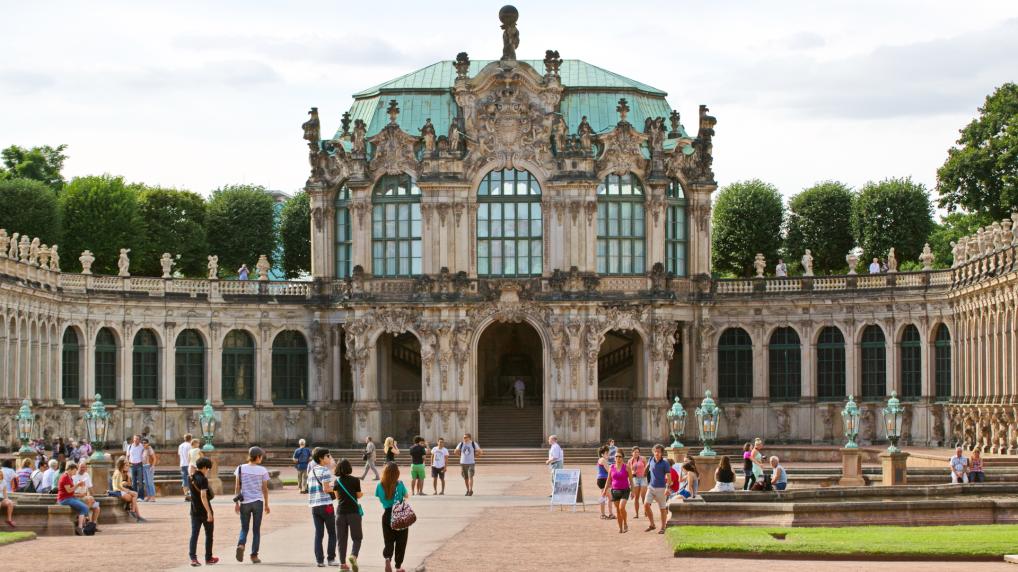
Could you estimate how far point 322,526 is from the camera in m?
36.2

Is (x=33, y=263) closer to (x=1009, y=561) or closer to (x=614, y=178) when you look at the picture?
(x=614, y=178)

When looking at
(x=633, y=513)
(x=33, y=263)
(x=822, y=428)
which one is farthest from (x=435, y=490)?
(x=822, y=428)

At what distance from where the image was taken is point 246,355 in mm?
88375

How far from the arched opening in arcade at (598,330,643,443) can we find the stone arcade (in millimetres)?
100

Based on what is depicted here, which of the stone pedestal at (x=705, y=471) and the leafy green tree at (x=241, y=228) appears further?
the leafy green tree at (x=241, y=228)

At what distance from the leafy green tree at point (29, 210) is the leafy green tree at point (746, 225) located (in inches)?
1390

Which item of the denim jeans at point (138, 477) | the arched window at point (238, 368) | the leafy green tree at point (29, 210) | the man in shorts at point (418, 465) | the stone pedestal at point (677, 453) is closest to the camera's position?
the denim jeans at point (138, 477)

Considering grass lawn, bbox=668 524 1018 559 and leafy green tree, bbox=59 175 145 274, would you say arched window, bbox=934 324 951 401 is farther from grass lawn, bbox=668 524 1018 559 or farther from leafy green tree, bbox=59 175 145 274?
leafy green tree, bbox=59 175 145 274

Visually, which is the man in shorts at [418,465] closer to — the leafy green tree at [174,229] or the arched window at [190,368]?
the arched window at [190,368]

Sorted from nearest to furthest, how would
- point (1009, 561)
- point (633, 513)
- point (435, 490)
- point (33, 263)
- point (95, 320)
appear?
1. point (1009, 561)
2. point (633, 513)
3. point (435, 490)
4. point (33, 263)
5. point (95, 320)

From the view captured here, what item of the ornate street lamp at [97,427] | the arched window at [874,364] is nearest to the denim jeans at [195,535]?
the ornate street lamp at [97,427]

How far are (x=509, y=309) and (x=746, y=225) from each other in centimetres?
2534

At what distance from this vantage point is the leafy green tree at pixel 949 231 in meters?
98.2

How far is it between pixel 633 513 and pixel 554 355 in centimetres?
3387
